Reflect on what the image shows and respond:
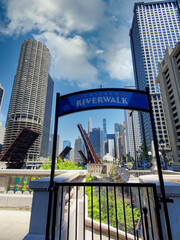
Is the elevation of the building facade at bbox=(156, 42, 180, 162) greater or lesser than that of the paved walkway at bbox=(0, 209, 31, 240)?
greater

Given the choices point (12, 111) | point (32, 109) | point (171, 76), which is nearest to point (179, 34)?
point (171, 76)

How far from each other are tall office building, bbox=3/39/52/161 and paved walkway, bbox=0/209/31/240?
102m

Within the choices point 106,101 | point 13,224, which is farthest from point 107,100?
point 13,224

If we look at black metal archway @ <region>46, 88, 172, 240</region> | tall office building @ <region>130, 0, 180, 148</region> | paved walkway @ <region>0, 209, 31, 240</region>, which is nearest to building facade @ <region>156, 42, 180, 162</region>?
tall office building @ <region>130, 0, 180, 148</region>

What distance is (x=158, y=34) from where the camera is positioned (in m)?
111

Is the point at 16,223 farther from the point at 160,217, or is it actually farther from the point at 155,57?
the point at 155,57

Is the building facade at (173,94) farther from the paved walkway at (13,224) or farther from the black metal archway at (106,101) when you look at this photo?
the paved walkway at (13,224)

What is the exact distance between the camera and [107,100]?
251 centimetres

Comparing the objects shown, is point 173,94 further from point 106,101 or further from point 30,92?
point 30,92

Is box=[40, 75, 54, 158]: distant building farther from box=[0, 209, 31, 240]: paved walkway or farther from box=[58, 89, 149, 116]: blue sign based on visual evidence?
box=[58, 89, 149, 116]: blue sign

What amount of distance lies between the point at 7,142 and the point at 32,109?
32510 mm

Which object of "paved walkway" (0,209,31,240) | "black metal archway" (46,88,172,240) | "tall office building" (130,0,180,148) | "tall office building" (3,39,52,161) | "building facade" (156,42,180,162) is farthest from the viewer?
"tall office building" (130,0,180,148)

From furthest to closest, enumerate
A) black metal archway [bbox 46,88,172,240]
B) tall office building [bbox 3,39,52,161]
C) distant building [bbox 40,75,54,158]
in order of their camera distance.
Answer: distant building [bbox 40,75,54,158]
tall office building [bbox 3,39,52,161]
black metal archway [bbox 46,88,172,240]

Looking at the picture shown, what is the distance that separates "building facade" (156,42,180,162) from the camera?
5278 centimetres
